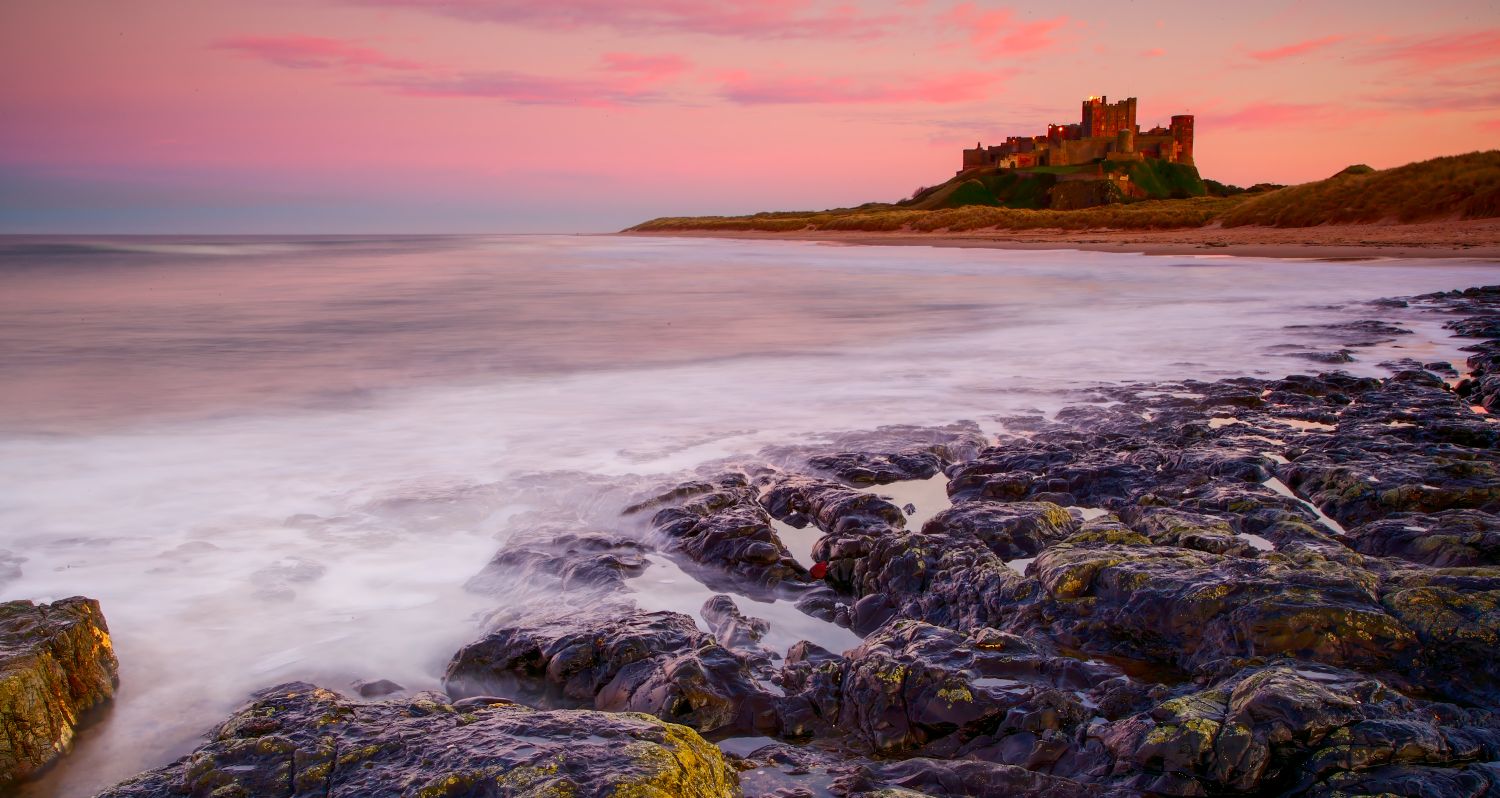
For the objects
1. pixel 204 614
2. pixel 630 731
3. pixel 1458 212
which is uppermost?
pixel 1458 212

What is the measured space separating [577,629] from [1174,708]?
167 centimetres

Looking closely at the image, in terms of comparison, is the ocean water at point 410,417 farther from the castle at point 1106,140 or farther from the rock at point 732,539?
the castle at point 1106,140

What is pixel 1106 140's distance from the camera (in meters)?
110

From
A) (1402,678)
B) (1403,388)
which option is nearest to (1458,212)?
(1403,388)

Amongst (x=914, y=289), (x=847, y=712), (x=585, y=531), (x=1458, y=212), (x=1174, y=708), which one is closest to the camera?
(x=1174, y=708)

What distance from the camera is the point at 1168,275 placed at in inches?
768

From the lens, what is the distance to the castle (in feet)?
361

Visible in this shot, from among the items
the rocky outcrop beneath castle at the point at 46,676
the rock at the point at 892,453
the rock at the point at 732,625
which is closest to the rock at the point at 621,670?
the rock at the point at 732,625

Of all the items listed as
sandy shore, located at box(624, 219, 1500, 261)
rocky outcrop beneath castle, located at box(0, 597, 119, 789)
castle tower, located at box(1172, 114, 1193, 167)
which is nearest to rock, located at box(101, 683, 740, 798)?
rocky outcrop beneath castle, located at box(0, 597, 119, 789)

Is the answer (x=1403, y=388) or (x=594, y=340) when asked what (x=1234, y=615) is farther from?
(x=594, y=340)

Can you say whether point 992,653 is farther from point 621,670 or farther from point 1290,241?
point 1290,241

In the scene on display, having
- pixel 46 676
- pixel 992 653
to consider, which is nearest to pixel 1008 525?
pixel 992 653

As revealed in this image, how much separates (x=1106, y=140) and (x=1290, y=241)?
291 ft

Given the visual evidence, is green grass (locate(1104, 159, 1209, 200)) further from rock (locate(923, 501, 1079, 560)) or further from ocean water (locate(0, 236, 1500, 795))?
rock (locate(923, 501, 1079, 560))
